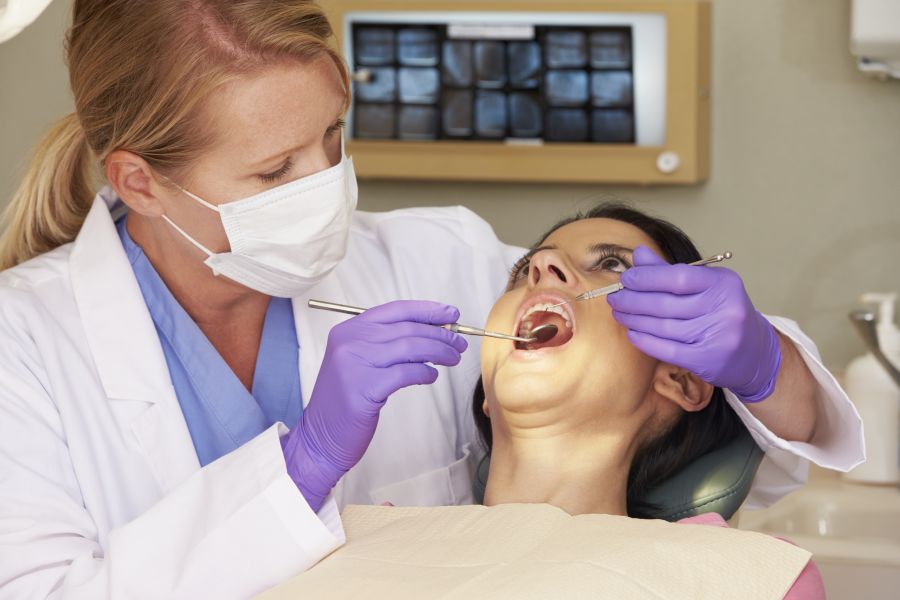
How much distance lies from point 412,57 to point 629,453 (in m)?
1.18

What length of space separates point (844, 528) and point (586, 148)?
929mm

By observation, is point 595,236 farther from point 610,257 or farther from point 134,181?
point 134,181

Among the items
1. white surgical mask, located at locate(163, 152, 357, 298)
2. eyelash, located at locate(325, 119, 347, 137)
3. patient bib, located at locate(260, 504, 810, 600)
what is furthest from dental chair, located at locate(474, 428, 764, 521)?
eyelash, located at locate(325, 119, 347, 137)

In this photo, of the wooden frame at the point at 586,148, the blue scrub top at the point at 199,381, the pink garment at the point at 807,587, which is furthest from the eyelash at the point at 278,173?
the wooden frame at the point at 586,148

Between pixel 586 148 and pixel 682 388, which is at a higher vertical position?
pixel 586 148

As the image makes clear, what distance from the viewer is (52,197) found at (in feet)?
6.04

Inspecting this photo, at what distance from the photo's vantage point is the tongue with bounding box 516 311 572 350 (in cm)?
163

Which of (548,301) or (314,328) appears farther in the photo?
(314,328)

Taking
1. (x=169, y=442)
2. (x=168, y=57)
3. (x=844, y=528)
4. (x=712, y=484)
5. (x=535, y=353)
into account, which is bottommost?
(x=844, y=528)

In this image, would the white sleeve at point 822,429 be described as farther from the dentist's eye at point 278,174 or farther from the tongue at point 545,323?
the dentist's eye at point 278,174

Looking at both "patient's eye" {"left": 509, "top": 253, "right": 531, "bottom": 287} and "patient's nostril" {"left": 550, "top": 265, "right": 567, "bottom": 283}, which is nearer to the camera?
"patient's nostril" {"left": 550, "top": 265, "right": 567, "bottom": 283}

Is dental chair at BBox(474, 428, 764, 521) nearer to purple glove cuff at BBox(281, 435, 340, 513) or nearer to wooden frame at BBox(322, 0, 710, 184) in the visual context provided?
purple glove cuff at BBox(281, 435, 340, 513)

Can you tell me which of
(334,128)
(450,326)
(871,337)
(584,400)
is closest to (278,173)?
(334,128)

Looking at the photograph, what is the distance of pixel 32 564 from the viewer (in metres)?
1.41
